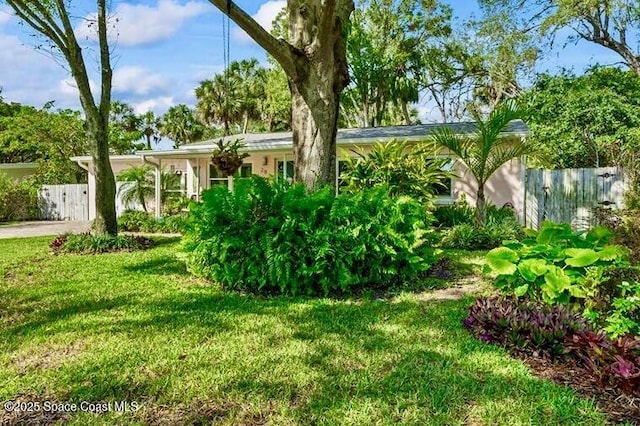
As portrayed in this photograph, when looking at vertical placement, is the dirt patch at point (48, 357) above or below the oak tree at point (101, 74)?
below

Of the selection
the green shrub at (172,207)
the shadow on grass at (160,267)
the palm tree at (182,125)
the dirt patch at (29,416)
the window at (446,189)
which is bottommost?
the dirt patch at (29,416)

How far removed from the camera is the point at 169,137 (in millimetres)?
34562

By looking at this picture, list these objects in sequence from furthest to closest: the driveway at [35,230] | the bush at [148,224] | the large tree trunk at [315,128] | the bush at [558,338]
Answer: the driveway at [35,230], the bush at [148,224], the large tree trunk at [315,128], the bush at [558,338]

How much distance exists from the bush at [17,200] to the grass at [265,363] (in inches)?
651

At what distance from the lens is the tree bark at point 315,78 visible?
256 inches

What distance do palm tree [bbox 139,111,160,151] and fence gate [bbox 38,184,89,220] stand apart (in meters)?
15.3

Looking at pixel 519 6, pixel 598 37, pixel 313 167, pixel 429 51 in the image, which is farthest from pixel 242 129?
pixel 313 167

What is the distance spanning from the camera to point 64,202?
20328 mm

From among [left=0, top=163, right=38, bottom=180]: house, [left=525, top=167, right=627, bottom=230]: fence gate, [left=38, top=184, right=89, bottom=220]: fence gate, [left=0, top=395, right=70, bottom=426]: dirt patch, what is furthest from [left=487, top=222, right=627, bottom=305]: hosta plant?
[left=0, top=163, right=38, bottom=180]: house

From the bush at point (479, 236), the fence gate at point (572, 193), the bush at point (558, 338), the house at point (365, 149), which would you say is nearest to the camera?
the bush at point (558, 338)

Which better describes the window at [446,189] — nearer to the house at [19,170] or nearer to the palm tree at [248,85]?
the palm tree at [248,85]

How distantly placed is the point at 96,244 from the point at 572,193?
1039cm

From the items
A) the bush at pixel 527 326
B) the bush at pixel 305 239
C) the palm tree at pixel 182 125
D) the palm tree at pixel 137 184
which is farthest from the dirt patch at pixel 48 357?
the palm tree at pixel 182 125

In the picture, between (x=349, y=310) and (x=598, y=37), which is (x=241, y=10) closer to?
(x=349, y=310)
